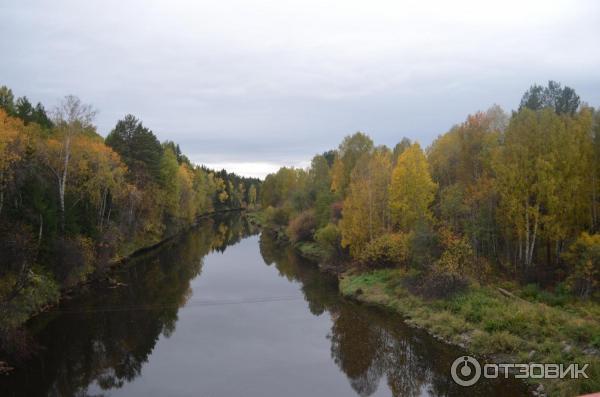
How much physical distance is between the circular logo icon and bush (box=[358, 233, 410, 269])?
566 inches

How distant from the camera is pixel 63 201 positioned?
125ft

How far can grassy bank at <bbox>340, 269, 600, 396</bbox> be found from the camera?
20625 mm

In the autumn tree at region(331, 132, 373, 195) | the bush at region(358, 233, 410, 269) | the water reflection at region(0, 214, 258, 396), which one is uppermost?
the autumn tree at region(331, 132, 373, 195)

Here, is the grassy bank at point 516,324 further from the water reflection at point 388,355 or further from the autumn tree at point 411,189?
the autumn tree at point 411,189

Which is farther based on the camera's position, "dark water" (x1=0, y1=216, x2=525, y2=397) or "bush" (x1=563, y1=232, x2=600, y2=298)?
"bush" (x1=563, y1=232, x2=600, y2=298)

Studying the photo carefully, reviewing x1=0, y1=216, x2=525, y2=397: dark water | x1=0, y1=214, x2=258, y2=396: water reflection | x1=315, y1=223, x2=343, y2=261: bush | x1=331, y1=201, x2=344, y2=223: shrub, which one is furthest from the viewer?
x1=331, y1=201, x2=344, y2=223: shrub

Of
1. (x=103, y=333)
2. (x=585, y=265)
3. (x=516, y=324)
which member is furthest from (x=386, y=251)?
(x=103, y=333)

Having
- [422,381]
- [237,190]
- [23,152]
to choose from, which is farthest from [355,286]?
[237,190]

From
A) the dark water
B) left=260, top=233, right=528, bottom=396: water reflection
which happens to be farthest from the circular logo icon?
the dark water

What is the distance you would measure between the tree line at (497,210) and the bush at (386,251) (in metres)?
0.09

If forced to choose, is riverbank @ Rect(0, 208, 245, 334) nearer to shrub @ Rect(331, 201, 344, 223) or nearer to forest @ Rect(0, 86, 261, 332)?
forest @ Rect(0, 86, 261, 332)

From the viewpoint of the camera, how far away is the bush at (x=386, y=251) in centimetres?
3819

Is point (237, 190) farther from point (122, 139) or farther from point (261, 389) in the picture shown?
point (261, 389)

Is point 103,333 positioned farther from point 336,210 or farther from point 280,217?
point 280,217
